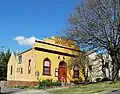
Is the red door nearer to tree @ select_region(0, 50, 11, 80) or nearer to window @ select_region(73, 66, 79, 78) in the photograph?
window @ select_region(73, 66, 79, 78)

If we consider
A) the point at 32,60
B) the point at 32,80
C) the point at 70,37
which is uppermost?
the point at 70,37

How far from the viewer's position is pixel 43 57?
33812 mm

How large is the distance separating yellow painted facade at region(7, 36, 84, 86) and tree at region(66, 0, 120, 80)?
2.18 metres

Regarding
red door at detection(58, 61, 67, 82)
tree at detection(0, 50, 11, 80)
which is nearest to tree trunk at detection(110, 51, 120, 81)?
red door at detection(58, 61, 67, 82)

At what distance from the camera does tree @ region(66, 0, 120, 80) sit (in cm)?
2680

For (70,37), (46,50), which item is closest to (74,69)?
(46,50)

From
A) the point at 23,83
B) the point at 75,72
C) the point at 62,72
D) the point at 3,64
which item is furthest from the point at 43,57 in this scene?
the point at 3,64

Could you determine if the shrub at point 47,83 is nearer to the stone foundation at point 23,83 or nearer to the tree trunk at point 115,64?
the stone foundation at point 23,83

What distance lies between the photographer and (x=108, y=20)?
26938 mm

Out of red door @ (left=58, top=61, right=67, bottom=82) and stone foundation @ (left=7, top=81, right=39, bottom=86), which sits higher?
red door @ (left=58, top=61, right=67, bottom=82)

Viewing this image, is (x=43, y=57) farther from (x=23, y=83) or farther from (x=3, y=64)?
(x=3, y=64)

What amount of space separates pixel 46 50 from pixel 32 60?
2168mm

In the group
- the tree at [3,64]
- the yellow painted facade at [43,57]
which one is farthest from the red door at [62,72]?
the tree at [3,64]

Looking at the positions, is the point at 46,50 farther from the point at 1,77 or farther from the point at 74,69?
the point at 1,77
